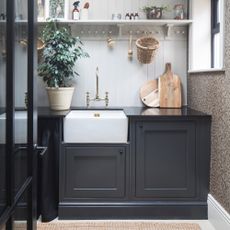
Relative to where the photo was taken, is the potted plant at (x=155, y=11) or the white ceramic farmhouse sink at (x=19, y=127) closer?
the white ceramic farmhouse sink at (x=19, y=127)

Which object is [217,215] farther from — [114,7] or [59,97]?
[114,7]

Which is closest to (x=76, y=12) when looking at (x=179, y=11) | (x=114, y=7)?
(x=114, y=7)

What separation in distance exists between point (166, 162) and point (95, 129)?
0.64 meters

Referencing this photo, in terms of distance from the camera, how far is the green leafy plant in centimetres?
314

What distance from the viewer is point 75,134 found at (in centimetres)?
290

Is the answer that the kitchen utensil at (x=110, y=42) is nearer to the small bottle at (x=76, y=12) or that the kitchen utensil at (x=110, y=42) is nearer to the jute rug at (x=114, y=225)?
the small bottle at (x=76, y=12)

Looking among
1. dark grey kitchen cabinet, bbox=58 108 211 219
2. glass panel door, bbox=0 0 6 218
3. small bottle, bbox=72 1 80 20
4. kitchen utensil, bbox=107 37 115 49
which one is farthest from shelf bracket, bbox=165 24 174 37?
glass panel door, bbox=0 0 6 218

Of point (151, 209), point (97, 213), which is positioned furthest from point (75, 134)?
point (151, 209)

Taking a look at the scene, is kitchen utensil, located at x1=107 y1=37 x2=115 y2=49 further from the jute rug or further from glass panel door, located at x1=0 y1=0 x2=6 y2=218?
glass panel door, located at x1=0 y1=0 x2=6 y2=218

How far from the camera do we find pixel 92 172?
9.57ft

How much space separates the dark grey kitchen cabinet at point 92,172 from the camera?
2.90 m

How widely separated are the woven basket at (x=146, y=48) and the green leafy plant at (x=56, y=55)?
0.58 meters

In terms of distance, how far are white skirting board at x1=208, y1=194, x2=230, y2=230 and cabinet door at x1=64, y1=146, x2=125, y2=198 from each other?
71 centimetres

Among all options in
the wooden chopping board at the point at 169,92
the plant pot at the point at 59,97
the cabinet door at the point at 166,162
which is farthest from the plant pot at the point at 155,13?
the cabinet door at the point at 166,162
